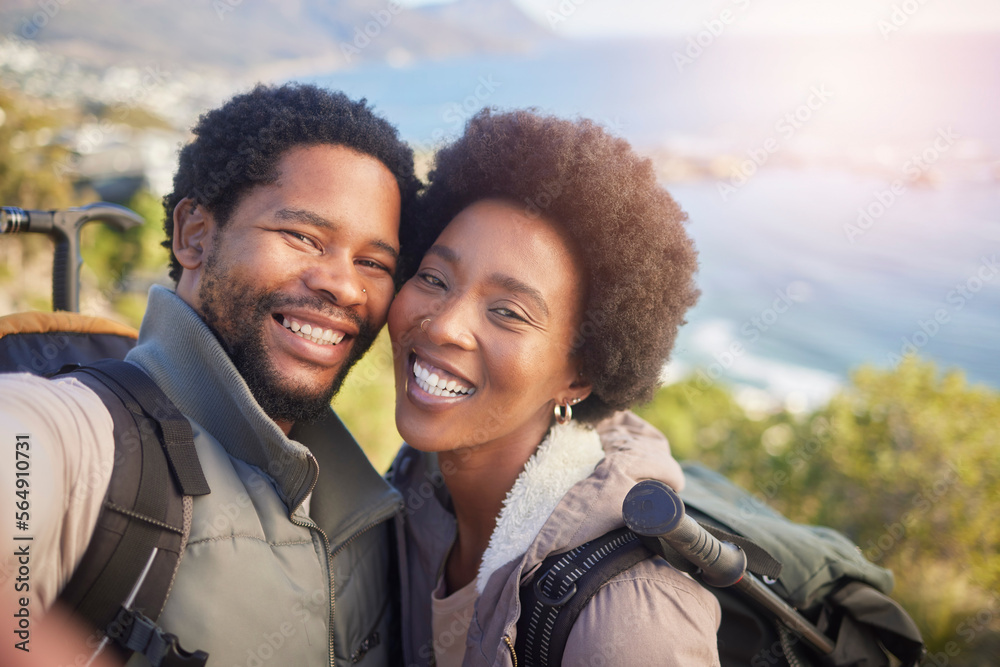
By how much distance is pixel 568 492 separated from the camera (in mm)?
2229

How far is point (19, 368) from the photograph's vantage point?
A: 2057 mm

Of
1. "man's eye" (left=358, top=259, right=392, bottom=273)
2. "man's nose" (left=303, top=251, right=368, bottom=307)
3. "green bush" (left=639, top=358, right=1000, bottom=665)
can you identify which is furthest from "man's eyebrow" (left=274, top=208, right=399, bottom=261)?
"green bush" (left=639, top=358, right=1000, bottom=665)

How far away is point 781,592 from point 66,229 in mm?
3265

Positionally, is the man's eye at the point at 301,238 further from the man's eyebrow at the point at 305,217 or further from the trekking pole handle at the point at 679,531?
the trekking pole handle at the point at 679,531

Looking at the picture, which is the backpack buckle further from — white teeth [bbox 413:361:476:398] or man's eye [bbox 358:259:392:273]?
man's eye [bbox 358:259:392:273]

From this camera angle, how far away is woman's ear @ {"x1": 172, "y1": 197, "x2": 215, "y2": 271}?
2455mm

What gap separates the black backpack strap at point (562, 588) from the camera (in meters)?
1.86

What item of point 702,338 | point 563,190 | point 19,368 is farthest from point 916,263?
point 19,368

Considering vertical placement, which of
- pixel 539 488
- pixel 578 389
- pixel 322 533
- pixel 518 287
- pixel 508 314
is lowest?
pixel 322 533

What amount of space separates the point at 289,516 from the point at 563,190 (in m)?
1.56

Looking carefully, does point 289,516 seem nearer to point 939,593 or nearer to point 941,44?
point 939,593

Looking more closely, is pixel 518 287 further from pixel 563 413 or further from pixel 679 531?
pixel 679 531

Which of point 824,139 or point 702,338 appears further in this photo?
point 824,139

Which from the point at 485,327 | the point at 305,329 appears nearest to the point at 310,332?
the point at 305,329
